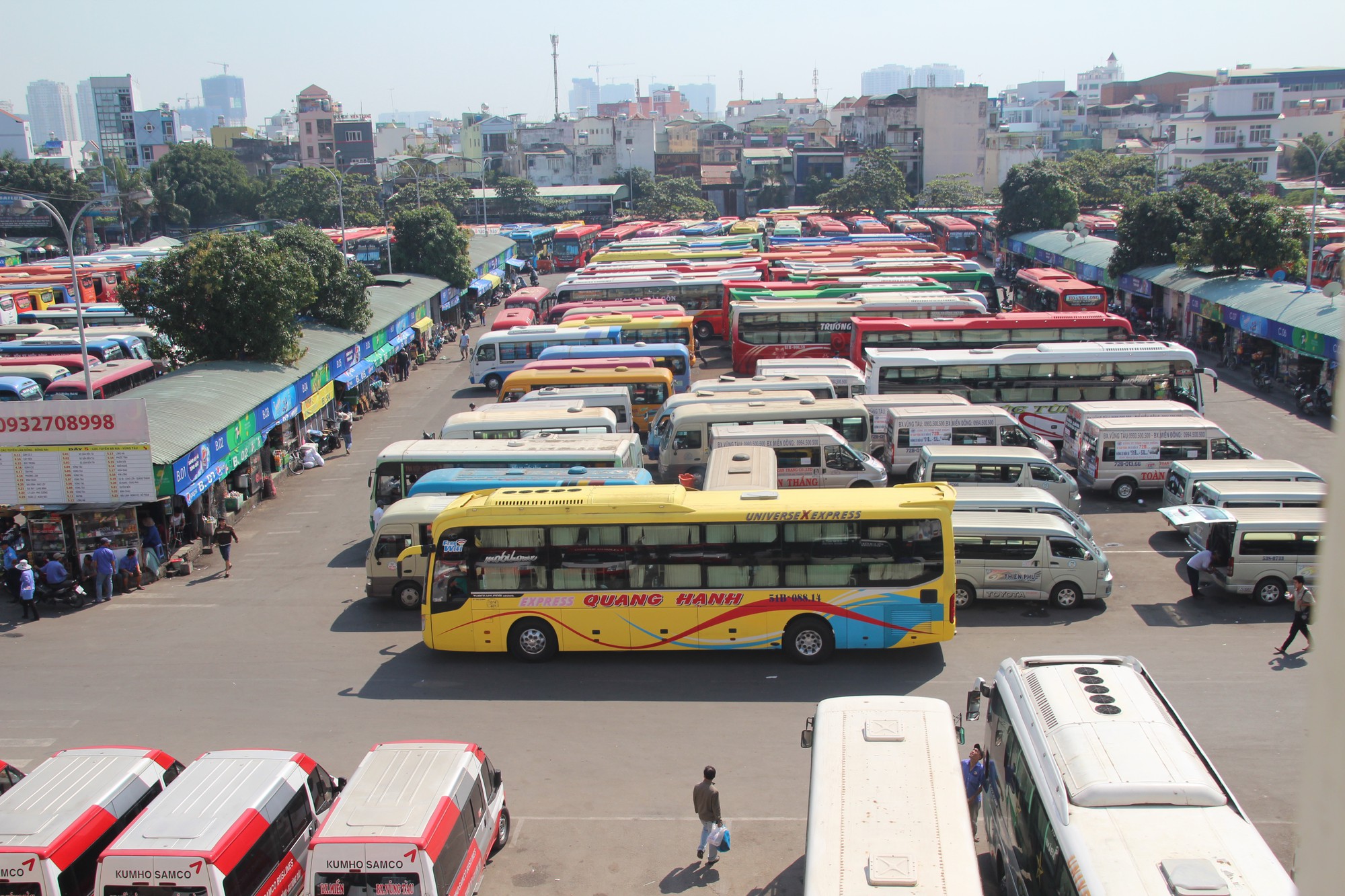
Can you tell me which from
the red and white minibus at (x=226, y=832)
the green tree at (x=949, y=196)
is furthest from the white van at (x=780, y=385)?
the green tree at (x=949, y=196)

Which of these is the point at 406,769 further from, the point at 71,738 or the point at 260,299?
the point at 260,299

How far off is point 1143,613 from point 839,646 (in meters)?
4.90

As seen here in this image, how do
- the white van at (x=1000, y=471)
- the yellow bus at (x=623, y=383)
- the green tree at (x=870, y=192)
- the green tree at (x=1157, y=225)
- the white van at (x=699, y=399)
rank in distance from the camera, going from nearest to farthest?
the white van at (x=1000, y=471) < the white van at (x=699, y=399) < the yellow bus at (x=623, y=383) < the green tree at (x=1157, y=225) < the green tree at (x=870, y=192)

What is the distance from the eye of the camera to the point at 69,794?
865 cm

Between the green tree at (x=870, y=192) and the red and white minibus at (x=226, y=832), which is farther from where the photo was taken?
the green tree at (x=870, y=192)

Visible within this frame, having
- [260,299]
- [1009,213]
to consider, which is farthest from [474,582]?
[1009,213]

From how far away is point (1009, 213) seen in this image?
53906 mm

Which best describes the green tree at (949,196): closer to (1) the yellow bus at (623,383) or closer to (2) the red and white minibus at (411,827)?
(1) the yellow bus at (623,383)

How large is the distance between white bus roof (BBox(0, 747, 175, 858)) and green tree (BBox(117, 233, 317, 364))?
53.2 ft

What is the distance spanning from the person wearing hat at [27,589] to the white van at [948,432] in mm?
15218

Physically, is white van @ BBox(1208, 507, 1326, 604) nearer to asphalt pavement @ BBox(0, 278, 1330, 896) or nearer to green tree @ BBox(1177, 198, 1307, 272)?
asphalt pavement @ BBox(0, 278, 1330, 896)

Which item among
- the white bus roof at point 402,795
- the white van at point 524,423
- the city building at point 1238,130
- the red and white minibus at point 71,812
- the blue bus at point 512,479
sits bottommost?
the red and white minibus at point 71,812

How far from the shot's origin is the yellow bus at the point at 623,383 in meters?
25.2

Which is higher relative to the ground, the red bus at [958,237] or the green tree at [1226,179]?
the green tree at [1226,179]
